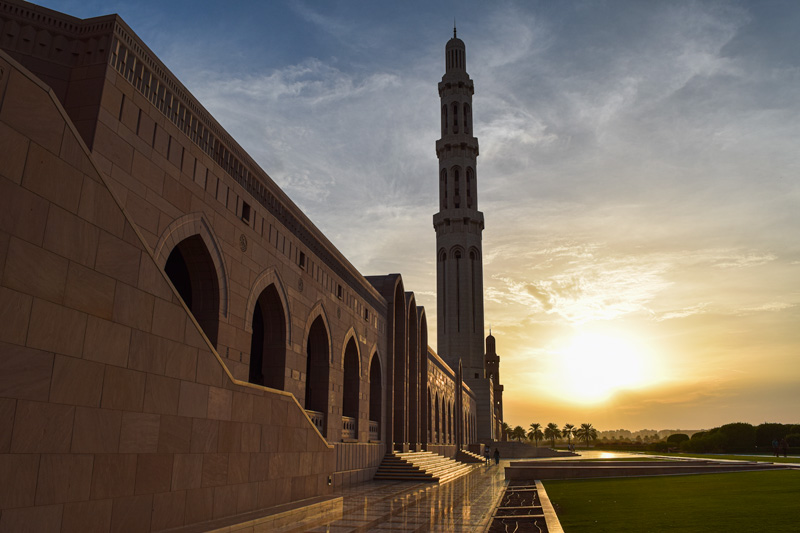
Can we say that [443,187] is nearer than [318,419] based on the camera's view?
No

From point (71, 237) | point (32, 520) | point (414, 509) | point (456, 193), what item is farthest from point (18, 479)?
point (456, 193)

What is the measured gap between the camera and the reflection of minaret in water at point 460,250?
6022 cm

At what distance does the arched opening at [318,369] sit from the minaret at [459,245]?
4328cm

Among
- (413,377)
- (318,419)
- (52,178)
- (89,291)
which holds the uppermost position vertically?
(52,178)

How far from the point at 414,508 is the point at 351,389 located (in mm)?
8393

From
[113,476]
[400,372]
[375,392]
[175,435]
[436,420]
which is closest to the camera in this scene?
[113,476]

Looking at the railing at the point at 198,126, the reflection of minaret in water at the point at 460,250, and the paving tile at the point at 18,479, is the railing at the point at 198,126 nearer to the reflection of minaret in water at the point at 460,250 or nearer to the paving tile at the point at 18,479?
Result: the paving tile at the point at 18,479

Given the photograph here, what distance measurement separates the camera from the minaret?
197 ft

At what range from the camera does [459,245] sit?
6050cm

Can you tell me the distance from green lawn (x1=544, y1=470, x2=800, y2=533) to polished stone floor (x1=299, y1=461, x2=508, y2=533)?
5.74 feet

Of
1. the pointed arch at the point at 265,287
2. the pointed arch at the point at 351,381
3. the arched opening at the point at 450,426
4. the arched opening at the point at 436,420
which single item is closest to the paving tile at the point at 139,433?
the pointed arch at the point at 265,287

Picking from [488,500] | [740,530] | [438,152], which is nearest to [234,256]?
[488,500]

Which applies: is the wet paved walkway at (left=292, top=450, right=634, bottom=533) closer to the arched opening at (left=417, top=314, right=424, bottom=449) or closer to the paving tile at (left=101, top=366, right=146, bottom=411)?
the paving tile at (left=101, top=366, right=146, bottom=411)

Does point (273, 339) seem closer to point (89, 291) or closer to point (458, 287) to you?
point (89, 291)
